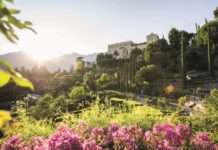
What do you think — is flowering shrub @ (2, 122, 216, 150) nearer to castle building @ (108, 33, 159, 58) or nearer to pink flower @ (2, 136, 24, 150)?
pink flower @ (2, 136, 24, 150)

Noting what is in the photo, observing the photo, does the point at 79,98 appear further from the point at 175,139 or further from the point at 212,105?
the point at 175,139

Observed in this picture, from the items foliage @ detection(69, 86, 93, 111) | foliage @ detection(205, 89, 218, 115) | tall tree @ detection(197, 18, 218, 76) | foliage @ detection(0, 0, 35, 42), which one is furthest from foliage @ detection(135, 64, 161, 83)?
foliage @ detection(0, 0, 35, 42)

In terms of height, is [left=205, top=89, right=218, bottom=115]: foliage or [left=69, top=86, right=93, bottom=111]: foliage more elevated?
[left=205, top=89, right=218, bottom=115]: foliage

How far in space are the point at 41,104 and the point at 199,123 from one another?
42.0 feet

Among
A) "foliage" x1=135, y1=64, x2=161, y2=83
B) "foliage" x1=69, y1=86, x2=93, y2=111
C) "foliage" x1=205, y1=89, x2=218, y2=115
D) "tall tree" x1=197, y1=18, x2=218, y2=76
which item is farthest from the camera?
"tall tree" x1=197, y1=18, x2=218, y2=76

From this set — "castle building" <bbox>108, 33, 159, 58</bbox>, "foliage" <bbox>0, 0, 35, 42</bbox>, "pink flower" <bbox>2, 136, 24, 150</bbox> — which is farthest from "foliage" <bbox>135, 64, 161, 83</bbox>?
"castle building" <bbox>108, 33, 159, 58</bbox>

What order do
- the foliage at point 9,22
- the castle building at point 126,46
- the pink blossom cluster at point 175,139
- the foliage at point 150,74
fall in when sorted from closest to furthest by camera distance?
the foliage at point 9,22 < the pink blossom cluster at point 175,139 < the foliage at point 150,74 < the castle building at point 126,46

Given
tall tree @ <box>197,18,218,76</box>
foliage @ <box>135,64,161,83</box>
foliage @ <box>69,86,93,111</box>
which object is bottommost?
foliage @ <box>69,86,93,111</box>

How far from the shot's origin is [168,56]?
48000 mm

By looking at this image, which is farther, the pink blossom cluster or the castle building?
the castle building

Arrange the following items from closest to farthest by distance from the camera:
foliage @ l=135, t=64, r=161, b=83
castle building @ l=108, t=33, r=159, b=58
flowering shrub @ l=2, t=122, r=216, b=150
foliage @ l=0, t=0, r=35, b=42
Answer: foliage @ l=0, t=0, r=35, b=42
flowering shrub @ l=2, t=122, r=216, b=150
foliage @ l=135, t=64, r=161, b=83
castle building @ l=108, t=33, r=159, b=58

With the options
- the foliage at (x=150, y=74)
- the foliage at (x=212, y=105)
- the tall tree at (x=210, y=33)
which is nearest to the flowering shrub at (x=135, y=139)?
the foliage at (x=212, y=105)

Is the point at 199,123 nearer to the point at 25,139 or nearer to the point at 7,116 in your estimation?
the point at 25,139

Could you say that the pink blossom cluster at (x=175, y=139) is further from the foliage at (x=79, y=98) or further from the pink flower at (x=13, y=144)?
the foliage at (x=79, y=98)
